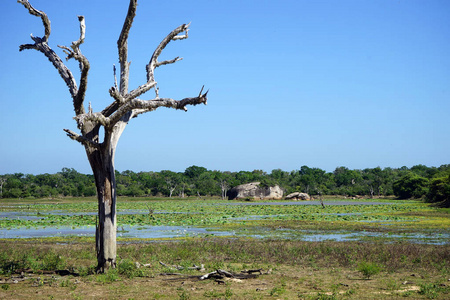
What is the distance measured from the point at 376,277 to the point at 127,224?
23.2 metres

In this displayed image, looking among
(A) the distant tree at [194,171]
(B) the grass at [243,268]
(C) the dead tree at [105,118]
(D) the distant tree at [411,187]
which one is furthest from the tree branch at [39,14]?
(A) the distant tree at [194,171]

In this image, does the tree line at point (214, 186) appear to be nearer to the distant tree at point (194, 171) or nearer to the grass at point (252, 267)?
the distant tree at point (194, 171)

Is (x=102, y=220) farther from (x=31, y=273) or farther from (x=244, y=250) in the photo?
(x=244, y=250)

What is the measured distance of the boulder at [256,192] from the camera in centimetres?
9288

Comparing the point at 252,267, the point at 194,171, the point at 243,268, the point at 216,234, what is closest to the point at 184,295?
the point at 243,268

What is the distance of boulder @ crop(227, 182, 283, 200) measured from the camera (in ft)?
305

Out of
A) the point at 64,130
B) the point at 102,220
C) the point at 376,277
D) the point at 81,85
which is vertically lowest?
the point at 376,277

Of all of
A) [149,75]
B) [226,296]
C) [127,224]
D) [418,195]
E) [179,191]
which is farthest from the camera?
[179,191]

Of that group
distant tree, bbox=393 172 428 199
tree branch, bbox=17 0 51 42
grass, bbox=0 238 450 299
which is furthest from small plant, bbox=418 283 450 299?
distant tree, bbox=393 172 428 199

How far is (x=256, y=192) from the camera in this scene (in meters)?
93.4

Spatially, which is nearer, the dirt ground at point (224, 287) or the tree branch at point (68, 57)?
the dirt ground at point (224, 287)

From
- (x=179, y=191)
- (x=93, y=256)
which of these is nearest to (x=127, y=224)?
(x=93, y=256)

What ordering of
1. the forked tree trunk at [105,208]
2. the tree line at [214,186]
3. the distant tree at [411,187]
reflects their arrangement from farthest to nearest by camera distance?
the tree line at [214,186], the distant tree at [411,187], the forked tree trunk at [105,208]

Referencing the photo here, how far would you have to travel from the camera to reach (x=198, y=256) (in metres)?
17.4
